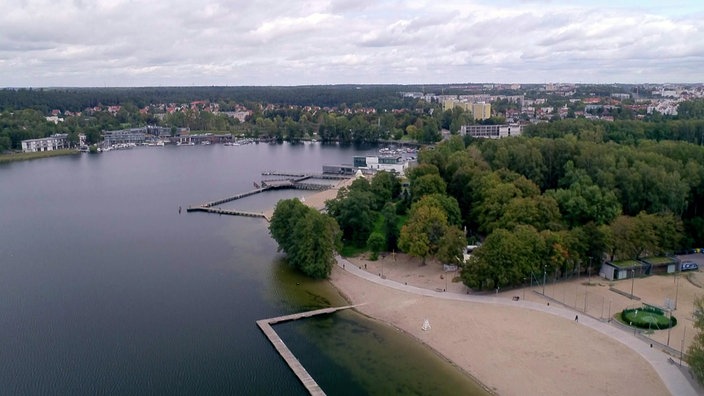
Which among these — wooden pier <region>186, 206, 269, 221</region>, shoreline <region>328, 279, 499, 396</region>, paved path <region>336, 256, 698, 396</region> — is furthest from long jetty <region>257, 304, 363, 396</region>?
wooden pier <region>186, 206, 269, 221</region>

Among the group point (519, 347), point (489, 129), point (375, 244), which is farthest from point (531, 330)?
point (489, 129)

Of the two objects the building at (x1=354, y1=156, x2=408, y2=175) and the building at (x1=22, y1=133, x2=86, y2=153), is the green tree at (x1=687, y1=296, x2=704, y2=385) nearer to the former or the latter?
the building at (x1=354, y1=156, x2=408, y2=175)

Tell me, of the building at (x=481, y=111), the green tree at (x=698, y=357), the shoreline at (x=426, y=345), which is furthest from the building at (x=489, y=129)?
the green tree at (x=698, y=357)

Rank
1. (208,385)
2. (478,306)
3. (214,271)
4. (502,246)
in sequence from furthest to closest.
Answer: (214,271)
(502,246)
(478,306)
(208,385)

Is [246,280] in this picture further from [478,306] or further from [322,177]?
[322,177]

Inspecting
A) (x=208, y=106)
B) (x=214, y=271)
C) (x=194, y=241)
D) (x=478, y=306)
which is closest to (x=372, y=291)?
(x=478, y=306)
